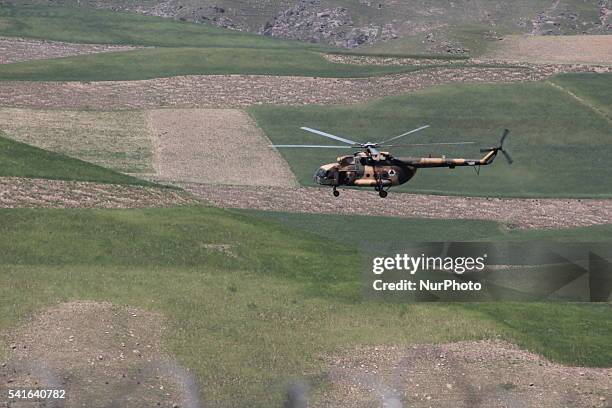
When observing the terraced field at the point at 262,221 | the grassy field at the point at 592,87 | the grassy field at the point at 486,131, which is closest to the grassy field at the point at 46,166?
the terraced field at the point at 262,221

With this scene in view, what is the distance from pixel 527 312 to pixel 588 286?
643 cm

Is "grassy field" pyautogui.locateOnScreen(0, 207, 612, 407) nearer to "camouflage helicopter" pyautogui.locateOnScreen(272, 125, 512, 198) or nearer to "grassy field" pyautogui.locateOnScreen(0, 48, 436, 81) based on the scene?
"camouflage helicopter" pyautogui.locateOnScreen(272, 125, 512, 198)

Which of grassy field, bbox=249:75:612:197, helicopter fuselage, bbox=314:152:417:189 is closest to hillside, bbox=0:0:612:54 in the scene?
grassy field, bbox=249:75:612:197

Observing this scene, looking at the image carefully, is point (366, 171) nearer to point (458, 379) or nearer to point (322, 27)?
point (458, 379)

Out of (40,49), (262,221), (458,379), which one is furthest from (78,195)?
(40,49)

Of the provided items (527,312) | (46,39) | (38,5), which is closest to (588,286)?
(527,312)

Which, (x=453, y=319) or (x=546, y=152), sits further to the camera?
(x=546, y=152)

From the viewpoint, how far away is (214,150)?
102 meters

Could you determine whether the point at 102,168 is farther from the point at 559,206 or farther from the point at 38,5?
the point at 38,5

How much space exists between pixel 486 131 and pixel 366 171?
51.9 meters

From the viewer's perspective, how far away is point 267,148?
103250mm

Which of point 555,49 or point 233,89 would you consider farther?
point 555,49

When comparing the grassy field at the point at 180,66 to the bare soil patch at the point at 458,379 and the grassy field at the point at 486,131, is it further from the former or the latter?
the bare soil patch at the point at 458,379

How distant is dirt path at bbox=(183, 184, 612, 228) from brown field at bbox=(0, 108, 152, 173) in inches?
408
